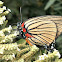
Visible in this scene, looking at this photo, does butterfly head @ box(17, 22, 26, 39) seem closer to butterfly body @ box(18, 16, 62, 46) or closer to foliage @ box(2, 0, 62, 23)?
butterfly body @ box(18, 16, 62, 46)

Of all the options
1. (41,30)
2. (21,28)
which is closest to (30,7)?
(41,30)

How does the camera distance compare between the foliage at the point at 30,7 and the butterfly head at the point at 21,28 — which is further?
the foliage at the point at 30,7

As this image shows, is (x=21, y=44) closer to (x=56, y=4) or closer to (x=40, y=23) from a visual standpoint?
(x=40, y=23)

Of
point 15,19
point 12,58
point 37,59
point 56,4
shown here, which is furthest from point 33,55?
point 56,4

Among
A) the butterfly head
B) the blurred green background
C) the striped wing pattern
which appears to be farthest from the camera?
the blurred green background

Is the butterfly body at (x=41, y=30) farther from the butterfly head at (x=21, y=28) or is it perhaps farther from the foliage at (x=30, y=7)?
the foliage at (x=30, y=7)

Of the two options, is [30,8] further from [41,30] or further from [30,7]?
[41,30]

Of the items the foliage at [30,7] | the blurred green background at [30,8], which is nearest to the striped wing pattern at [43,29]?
the blurred green background at [30,8]

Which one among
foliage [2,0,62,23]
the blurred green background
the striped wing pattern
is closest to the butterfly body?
the striped wing pattern
